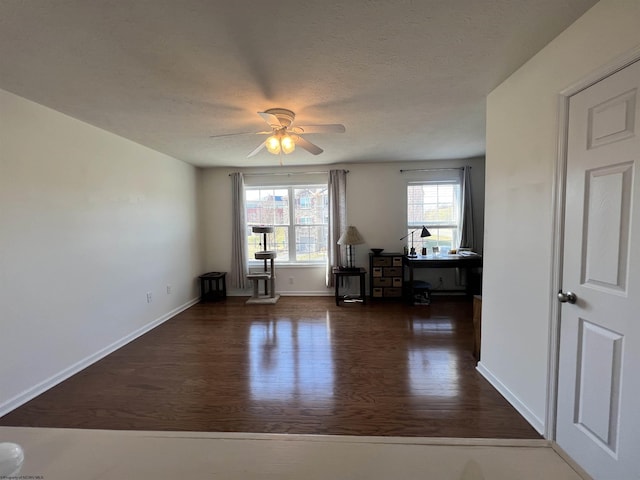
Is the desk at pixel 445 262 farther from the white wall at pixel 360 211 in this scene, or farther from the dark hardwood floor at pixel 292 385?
the dark hardwood floor at pixel 292 385

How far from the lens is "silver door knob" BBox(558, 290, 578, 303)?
150 cm

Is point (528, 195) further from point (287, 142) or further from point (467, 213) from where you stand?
point (467, 213)

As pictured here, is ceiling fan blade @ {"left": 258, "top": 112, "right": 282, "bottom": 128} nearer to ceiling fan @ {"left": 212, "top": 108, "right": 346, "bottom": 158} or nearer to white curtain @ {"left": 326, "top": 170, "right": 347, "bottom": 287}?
ceiling fan @ {"left": 212, "top": 108, "right": 346, "bottom": 158}

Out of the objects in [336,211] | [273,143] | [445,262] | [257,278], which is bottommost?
[257,278]

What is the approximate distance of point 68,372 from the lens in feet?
8.21

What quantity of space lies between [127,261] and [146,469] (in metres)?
2.40

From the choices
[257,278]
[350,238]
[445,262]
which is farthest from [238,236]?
[445,262]

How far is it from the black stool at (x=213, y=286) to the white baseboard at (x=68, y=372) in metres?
1.08

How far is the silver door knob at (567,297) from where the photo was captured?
1504 millimetres

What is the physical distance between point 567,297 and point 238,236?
15.0 ft

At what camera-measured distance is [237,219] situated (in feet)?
16.7

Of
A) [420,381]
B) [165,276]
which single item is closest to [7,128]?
[165,276]

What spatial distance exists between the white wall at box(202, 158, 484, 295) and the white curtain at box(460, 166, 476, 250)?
0.17m

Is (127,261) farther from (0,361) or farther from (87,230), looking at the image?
(0,361)
